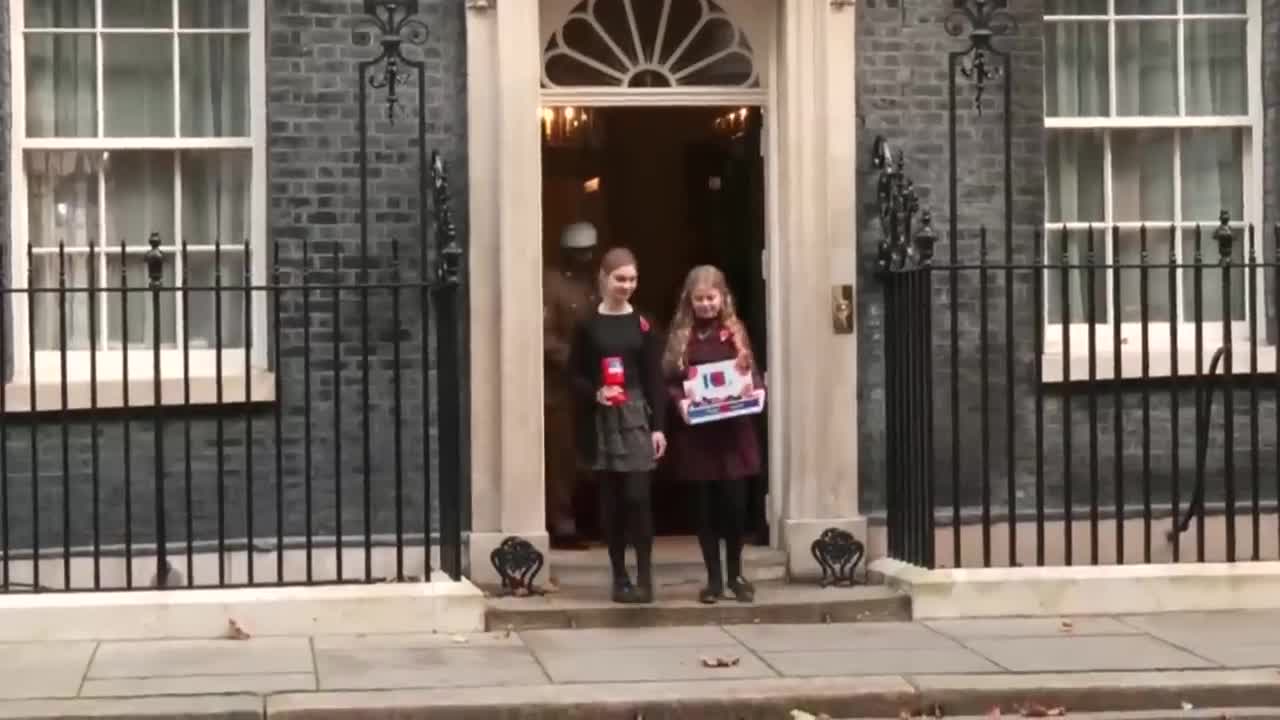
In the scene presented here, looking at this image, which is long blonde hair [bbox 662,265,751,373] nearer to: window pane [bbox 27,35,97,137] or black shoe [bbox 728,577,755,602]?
black shoe [bbox 728,577,755,602]

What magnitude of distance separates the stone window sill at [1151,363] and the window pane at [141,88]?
4.69m

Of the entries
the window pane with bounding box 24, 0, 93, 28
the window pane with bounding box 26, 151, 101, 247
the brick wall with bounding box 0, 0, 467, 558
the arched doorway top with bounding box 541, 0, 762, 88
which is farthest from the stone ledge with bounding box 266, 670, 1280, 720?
the window pane with bounding box 24, 0, 93, 28

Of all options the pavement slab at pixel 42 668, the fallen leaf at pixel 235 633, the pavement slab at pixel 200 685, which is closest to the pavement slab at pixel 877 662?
the pavement slab at pixel 200 685

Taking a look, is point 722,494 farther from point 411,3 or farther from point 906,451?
point 411,3

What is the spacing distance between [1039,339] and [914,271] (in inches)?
27.3

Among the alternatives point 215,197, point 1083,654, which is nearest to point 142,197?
point 215,197

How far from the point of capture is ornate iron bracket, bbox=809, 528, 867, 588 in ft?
32.1

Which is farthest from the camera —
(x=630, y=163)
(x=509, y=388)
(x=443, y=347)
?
(x=630, y=163)

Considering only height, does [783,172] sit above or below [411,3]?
below

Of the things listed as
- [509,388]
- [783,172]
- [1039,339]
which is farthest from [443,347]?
[1039,339]

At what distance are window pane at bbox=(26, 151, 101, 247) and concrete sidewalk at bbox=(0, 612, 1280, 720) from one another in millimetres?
2384

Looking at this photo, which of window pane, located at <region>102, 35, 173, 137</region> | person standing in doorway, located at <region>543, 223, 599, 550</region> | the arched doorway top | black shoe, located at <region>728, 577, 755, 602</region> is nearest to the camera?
black shoe, located at <region>728, 577, 755, 602</region>

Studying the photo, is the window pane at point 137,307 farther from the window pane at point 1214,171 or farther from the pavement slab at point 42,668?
the window pane at point 1214,171

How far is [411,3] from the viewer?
9.47 metres
